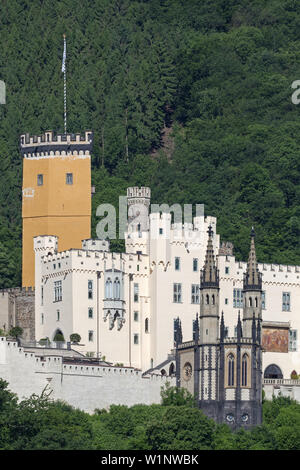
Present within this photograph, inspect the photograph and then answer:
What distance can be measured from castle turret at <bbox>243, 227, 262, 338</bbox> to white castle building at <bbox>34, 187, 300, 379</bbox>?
6.24m

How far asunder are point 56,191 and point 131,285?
9472mm

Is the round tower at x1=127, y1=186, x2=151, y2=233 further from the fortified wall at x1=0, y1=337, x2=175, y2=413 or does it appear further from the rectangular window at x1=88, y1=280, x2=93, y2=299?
the fortified wall at x1=0, y1=337, x2=175, y2=413

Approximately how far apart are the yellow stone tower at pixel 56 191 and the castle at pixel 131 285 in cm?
6

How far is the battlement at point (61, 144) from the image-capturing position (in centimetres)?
16600

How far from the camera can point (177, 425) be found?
14438 centimetres

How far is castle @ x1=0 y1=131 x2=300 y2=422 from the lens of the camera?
15700cm

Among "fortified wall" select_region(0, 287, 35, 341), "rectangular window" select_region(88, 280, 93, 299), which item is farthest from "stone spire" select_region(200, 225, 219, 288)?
"fortified wall" select_region(0, 287, 35, 341)

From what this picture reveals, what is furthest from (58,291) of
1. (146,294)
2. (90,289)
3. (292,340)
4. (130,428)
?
(292,340)

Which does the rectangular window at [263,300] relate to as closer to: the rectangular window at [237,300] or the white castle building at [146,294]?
the white castle building at [146,294]

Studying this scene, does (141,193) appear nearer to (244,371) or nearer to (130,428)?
(244,371)

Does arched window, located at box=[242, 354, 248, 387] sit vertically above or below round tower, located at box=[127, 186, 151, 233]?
below

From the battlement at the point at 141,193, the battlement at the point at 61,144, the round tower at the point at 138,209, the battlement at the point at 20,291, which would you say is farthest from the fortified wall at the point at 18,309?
the battlement at the point at 61,144

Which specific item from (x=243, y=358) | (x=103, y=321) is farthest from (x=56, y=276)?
(x=243, y=358)

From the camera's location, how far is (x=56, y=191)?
165m
